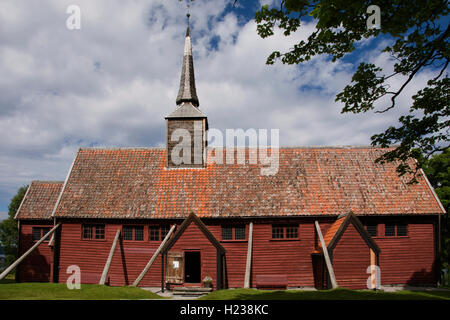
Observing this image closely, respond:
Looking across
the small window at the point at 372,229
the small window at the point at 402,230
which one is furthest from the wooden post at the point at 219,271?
the small window at the point at 402,230

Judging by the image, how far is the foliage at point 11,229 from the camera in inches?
1871

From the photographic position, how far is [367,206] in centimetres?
2100

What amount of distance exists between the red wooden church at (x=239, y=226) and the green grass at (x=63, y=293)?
2384mm

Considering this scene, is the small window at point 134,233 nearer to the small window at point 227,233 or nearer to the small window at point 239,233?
the small window at point 227,233

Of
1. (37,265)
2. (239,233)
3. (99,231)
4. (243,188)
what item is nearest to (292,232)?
(239,233)

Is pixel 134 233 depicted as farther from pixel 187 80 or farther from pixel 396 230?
pixel 396 230

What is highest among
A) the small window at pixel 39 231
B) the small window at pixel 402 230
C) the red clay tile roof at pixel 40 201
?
the red clay tile roof at pixel 40 201

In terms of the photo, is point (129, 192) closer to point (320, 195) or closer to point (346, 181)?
point (320, 195)

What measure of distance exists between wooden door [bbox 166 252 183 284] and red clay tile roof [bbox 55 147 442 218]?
2.71 m

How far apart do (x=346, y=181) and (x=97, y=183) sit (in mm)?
18299

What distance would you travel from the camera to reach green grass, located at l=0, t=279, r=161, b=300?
14.2 metres

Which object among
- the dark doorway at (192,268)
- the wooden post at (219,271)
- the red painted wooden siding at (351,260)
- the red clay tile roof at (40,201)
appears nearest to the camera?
the red painted wooden siding at (351,260)
